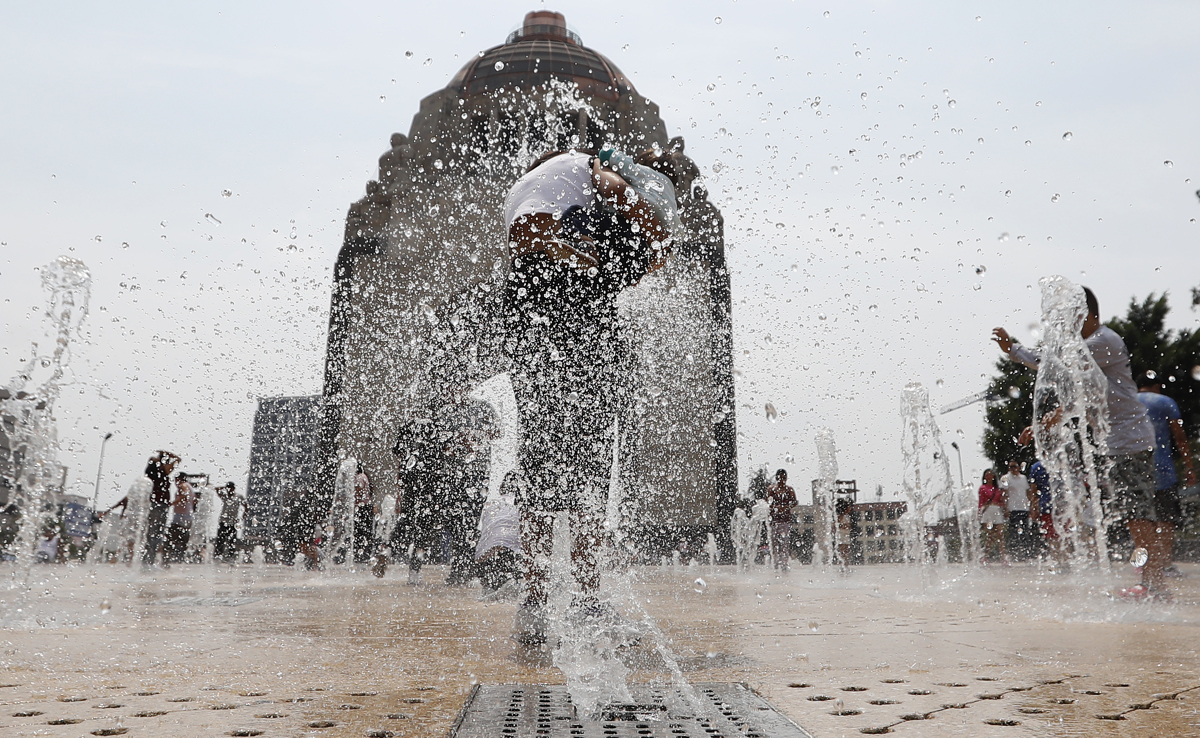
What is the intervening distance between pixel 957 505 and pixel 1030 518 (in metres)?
6.24

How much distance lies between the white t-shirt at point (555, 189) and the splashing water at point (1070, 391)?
8.97ft

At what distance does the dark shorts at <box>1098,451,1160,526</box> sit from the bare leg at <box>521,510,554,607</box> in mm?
2847

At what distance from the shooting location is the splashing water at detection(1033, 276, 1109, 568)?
366 cm

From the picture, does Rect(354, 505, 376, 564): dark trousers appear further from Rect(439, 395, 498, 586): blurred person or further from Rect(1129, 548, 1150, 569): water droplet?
Rect(1129, 548, 1150, 569): water droplet

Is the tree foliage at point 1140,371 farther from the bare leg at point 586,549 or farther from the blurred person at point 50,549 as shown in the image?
the blurred person at point 50,549

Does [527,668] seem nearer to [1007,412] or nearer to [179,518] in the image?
[179,518]

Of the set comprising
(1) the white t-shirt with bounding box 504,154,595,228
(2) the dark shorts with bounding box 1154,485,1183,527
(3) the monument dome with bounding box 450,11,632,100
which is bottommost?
(2) the dark shorts with bounding box 1154,485,1183,527

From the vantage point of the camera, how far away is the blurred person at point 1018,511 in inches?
422

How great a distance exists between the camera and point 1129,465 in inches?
139

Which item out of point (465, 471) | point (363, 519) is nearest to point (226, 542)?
point (363, 519)

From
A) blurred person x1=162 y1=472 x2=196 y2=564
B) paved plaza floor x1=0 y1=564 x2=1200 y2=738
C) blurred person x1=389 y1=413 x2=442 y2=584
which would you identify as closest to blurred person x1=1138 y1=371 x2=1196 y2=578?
paved plaza floor x1=0 y1=564 x2=1200 y2=738

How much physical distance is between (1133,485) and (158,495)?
9349mm

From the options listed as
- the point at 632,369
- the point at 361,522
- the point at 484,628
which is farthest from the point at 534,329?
the point at 361,522

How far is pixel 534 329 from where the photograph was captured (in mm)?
2301
